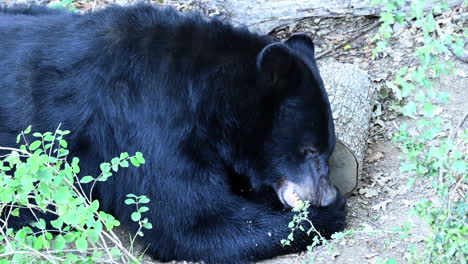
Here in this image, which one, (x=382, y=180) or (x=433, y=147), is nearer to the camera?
(x=433, y=147)

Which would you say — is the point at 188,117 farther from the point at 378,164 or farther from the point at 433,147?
the point at 378,164

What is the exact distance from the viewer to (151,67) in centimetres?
448

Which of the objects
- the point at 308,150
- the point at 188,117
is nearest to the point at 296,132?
the point at 308,150

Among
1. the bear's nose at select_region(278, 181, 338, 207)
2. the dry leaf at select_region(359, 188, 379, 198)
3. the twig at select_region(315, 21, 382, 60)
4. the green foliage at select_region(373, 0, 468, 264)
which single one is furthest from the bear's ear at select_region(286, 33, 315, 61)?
the twig at select_region(315, 21, 382, 60)

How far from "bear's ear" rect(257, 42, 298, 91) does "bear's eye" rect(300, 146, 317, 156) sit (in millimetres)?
431

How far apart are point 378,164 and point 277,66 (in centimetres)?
162

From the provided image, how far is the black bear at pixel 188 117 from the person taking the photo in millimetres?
4422

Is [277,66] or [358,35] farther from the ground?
[277,66]

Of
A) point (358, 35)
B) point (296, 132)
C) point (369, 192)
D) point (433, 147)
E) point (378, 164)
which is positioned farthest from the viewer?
point (358, 35)

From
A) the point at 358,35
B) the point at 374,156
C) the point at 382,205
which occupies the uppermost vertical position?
the point at 358,35

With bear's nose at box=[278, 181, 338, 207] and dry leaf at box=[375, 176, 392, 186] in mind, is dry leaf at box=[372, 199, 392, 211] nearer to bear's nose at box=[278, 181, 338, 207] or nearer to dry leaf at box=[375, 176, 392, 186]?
dry leaf at box=[375, 176, 392, 186]

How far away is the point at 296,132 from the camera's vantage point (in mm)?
4508

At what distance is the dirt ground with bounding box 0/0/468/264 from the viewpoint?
448cm

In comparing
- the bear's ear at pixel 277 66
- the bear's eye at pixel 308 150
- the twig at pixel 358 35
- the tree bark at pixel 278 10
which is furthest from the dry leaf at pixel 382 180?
the tree bark at pixel 278 10
